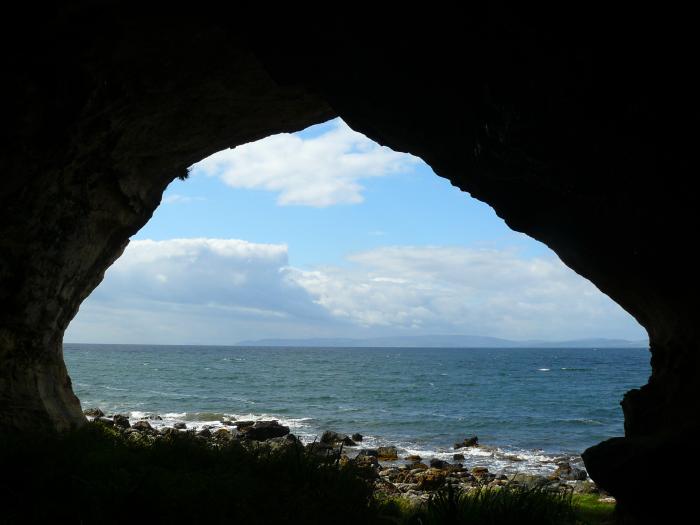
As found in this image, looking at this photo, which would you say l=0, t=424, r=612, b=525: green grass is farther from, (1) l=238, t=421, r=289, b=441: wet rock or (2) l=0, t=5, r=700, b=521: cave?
(1) l=238, t=421, r=289, b=441: wet rock

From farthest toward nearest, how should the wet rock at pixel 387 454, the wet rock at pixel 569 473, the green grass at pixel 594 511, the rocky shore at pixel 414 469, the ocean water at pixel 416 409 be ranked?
the ocean water at pixel 416 409
the wet rock at pixel 387 454
the wet rock at pixel 569 473
the rocky shore at pixel 414 469
the green grass at pixel 594 511

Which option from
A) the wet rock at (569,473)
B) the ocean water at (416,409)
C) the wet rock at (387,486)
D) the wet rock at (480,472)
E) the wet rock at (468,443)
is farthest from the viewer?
the ocean water at (416,409)

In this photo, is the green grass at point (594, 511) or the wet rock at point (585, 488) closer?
the green grass at point (594, 511)

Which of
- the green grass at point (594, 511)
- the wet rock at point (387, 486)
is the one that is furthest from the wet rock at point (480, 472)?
the green grass at point (594, 511)

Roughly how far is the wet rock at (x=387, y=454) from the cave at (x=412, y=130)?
1384cm

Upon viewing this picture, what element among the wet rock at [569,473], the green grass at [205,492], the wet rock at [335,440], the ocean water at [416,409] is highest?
the green grass at [205,492]

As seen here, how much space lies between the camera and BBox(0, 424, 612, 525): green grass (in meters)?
6.31

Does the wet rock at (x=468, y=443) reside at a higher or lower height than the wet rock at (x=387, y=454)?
lower

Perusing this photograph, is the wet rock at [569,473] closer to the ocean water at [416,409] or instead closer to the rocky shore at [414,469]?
the rocky shore at [414,469]

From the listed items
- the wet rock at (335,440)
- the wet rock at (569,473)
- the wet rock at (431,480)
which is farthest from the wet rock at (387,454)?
the wet rock at (569,473)

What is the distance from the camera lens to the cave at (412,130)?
594 centimetres

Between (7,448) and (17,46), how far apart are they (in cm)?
560

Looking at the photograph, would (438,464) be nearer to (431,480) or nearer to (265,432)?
(431,480)

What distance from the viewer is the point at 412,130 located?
28.6 feet
